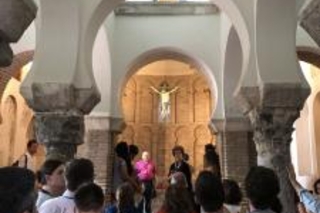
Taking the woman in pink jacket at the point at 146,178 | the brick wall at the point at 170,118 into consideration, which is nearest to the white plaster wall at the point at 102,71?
the woman in pink jacket at the point at 146,178

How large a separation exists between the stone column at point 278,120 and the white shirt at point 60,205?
3550 mm

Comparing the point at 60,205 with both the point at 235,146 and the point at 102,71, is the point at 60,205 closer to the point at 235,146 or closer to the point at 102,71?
the point at 235,146

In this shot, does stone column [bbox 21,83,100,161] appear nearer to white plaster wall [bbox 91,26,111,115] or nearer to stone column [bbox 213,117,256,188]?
white plaster wall [bbox 91,26,111,115]

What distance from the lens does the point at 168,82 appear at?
18.6m

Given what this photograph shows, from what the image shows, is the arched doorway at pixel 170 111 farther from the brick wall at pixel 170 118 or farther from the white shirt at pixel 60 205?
the white shirt at pixel 60 205

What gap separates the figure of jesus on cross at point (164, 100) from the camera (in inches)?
714

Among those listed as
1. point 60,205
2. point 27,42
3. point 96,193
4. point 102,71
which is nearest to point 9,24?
point 96,193

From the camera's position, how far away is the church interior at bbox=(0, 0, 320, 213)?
652 cm

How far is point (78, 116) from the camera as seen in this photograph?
682cm

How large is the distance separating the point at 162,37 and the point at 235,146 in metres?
3.19

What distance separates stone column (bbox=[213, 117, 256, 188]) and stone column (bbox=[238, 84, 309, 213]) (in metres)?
4.21

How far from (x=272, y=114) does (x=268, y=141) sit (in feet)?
1.22

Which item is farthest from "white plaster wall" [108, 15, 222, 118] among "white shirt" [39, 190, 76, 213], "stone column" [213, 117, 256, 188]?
"white shirt" [39, 190, 76, 213]


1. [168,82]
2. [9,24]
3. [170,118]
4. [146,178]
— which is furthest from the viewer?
[168,82]
